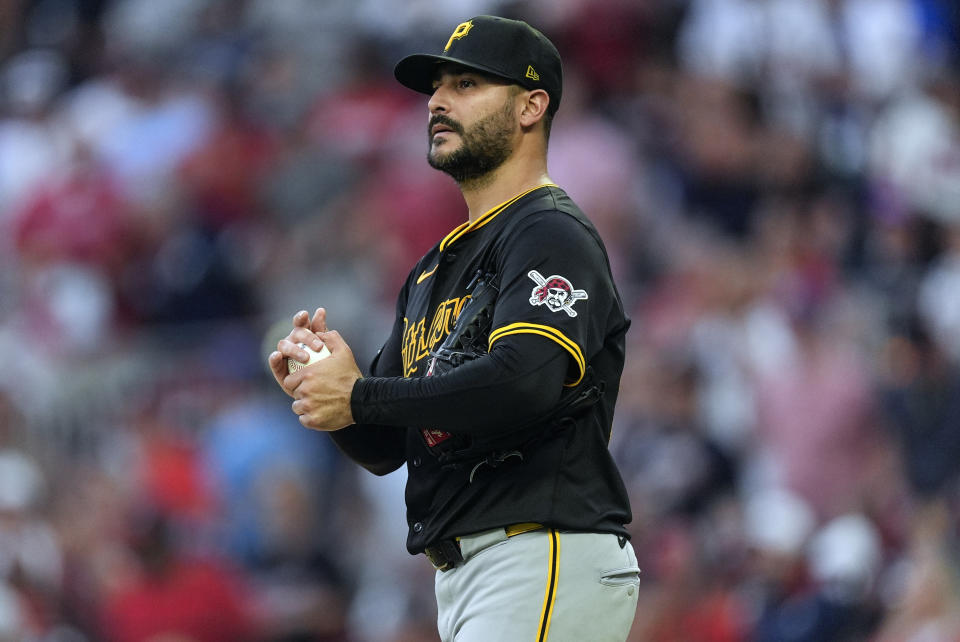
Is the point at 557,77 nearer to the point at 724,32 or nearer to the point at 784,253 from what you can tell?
the point at 784,253

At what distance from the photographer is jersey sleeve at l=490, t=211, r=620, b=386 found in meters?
3.32

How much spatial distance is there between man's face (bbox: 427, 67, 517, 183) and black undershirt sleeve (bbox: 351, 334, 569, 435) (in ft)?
1.83

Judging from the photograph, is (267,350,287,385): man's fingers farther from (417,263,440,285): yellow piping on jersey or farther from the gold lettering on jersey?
(417,263,440,285): yellow piping on jersey

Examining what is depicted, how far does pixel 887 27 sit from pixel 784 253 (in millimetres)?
2093

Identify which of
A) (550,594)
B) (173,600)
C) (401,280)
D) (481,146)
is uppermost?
(481,146)

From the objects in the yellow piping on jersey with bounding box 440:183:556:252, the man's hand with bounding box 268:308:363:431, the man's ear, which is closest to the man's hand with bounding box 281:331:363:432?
the man's hand with bounding box 268:308:363:431

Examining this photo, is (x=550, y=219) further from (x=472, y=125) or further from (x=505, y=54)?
(x=505, y=54)

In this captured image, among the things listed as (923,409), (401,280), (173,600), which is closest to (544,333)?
(923,409)

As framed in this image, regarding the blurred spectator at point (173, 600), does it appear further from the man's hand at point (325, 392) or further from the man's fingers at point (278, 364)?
the man's hand at point (325, 392)

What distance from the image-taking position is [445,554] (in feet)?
11.6

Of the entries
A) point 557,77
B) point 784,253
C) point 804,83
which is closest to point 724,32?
point 804,83

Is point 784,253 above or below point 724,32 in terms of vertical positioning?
below

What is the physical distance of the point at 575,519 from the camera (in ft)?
11.2

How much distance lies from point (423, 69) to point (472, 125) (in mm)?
241
